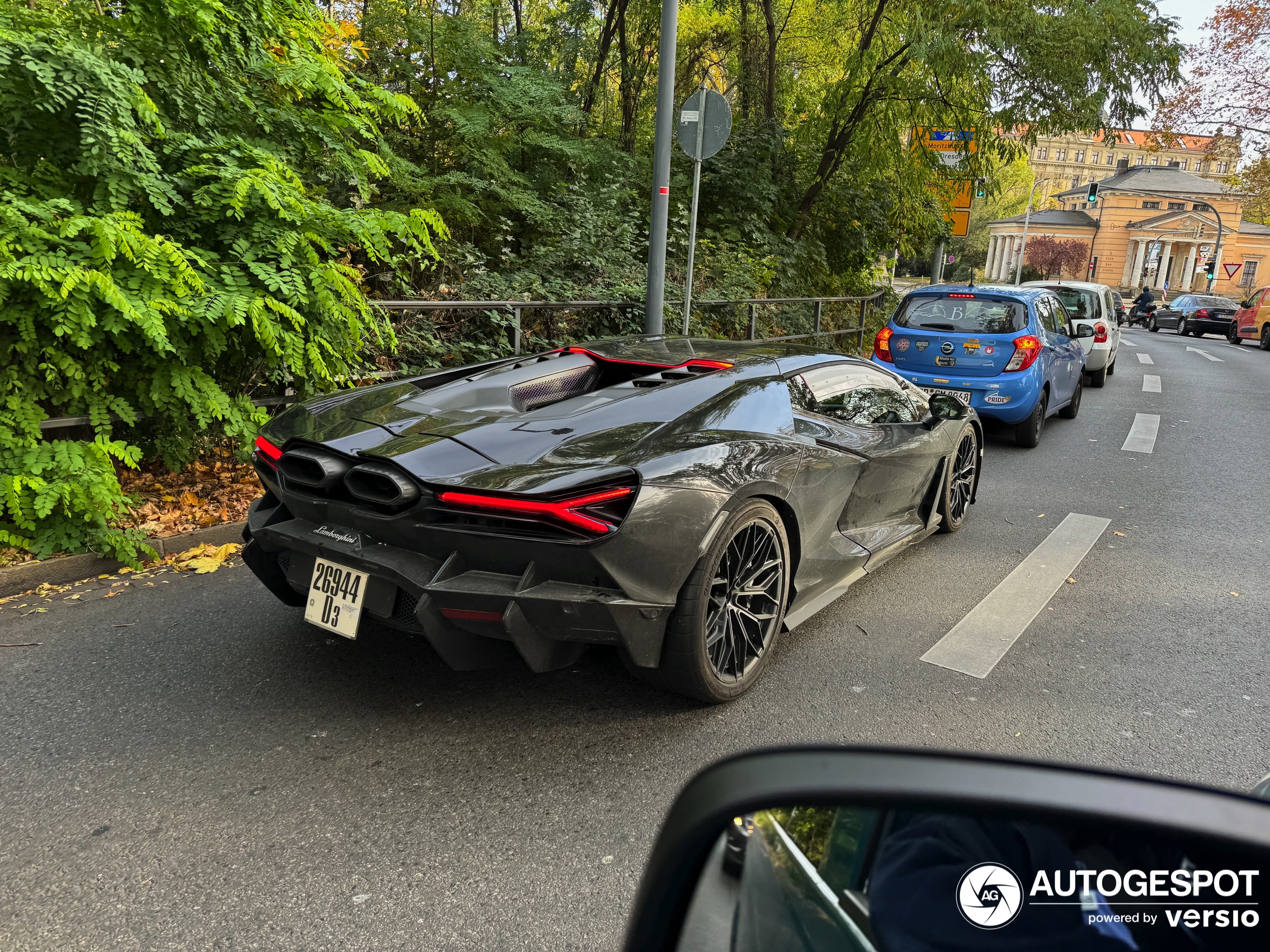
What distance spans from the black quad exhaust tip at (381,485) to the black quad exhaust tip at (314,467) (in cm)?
6

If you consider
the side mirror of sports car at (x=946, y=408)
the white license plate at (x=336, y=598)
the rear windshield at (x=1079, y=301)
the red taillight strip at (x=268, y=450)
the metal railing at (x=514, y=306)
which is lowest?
the white license plate at (x=336, y=598)

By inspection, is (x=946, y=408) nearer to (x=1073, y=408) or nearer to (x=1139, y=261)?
(x=1073, y=408)

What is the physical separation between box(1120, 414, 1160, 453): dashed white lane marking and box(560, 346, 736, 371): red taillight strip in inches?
265

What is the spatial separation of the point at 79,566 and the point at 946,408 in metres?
4.90

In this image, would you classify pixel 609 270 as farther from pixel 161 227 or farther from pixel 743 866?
pixel 743 866

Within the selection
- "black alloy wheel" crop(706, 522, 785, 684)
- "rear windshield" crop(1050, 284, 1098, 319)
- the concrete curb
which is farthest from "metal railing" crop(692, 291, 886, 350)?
"black alloy wheel" crop(706, 522, 785, 684)

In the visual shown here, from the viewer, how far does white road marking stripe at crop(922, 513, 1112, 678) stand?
391cm

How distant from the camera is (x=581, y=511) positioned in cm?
276

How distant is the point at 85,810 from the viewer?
2609 mm

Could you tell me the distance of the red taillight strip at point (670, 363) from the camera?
155 inches

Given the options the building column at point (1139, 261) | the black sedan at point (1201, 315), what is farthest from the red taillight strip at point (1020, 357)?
the building column at point (1139, 261)

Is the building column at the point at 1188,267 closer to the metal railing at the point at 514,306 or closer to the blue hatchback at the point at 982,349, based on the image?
the blue hatchback at the point at 982,349

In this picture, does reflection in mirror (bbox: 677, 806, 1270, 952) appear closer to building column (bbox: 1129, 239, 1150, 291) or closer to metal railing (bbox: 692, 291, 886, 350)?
metal railing (bbox: 692, 291, 886, 350)

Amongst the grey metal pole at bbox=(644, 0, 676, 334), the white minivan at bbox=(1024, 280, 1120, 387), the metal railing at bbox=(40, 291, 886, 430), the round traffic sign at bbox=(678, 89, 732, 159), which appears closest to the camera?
the metal railing at bbox=(40, 291, 886, 430)
